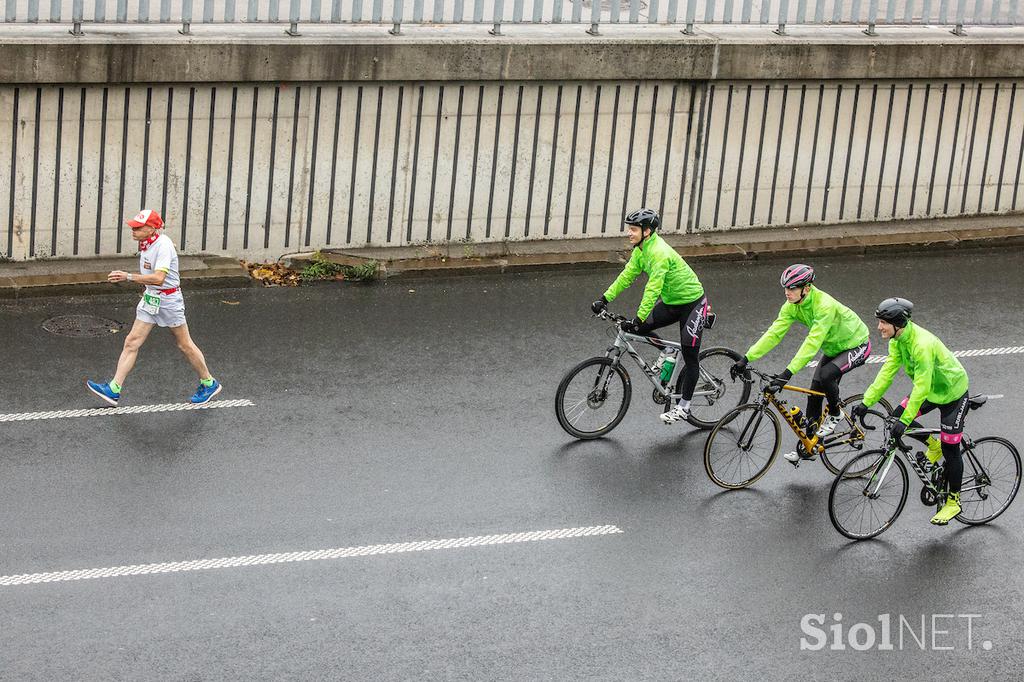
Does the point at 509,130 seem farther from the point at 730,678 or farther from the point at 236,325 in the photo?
the point at 730,678

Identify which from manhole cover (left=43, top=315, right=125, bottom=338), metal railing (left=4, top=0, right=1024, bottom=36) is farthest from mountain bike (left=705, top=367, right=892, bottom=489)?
metal railing (left=4, top=0, right=1024, bottom=36)

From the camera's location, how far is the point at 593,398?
1175cm

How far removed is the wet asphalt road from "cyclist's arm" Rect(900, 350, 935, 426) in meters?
0.97

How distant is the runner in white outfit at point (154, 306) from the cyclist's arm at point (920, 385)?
5401mm

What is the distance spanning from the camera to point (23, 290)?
1384 cm

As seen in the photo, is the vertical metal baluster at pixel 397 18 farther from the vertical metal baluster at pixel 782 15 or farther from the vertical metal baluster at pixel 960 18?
the vertical metal baluster at pixel 960 18

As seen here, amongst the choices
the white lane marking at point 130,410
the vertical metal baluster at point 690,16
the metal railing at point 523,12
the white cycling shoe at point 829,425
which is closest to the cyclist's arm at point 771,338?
the white cycling shoe at point 829,425

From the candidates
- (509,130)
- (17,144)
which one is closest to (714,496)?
(509,130)

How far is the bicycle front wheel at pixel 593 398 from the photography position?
38.1ft

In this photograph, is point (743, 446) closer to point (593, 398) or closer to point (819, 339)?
point (819, 339)

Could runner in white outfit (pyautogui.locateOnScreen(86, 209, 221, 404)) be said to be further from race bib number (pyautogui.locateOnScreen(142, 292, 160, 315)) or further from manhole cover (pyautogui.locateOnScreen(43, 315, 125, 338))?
manhole cover (pyautogui.locateOnScreen(43, 315, 125, 338))

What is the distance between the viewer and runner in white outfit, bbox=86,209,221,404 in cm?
1166

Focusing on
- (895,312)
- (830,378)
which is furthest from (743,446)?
(895,312)

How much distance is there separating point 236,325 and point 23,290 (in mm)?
2045
